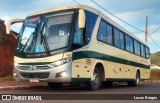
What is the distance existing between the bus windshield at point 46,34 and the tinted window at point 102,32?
2137 mm

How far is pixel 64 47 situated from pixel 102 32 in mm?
3097

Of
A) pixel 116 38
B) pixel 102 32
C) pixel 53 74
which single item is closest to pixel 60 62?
pixel 53 74

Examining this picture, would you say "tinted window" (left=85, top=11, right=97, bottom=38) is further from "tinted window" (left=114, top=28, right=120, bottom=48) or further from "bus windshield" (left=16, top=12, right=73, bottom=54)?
"tinted window" (left=114, top=28, right=120, bottom=48)

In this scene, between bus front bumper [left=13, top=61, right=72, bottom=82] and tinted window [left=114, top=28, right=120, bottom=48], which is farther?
tinted window [left=114, top=28, right=120, bottom=48]

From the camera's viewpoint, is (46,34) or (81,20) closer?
(81,20)

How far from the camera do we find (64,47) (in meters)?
12.2

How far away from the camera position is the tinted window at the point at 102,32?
14.4 m

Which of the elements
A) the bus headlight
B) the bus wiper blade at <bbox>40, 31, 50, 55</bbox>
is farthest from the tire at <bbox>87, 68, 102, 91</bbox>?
the bus wiper blade at <bbox>40, 31, 50, 55</bbox>

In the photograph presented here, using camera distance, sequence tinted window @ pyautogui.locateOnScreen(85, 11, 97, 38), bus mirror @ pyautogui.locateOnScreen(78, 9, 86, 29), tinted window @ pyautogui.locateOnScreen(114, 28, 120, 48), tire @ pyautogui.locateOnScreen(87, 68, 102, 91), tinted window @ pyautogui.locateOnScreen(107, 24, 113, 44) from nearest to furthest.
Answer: bus mirror @ pyautogui.locateOnScreen(78, 9, 86, 29)
tinted window @ pyautogui.locateOnScreen(85, 11, 97, 38)
tire @ pyautogui.locateOnScreen(87, 68, 102, 91)
tinted window @ pyautogui.locateOnScreen(107, 24, 113, 44)
tinted window @ pyautogui.locateOnScreen(114, 28, 120, 48)

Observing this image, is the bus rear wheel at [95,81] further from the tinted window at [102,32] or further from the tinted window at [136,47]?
the tinted window at [136,47]

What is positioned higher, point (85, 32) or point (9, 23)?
point (9, 23)

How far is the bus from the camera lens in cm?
1216

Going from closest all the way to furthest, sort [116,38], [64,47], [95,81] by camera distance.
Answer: [64,47] < [95,81] < [116,38]

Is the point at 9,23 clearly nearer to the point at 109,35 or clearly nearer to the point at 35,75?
the point at 35,75
